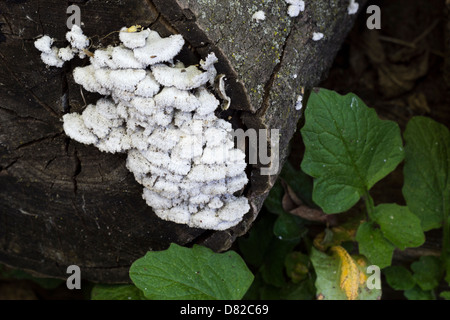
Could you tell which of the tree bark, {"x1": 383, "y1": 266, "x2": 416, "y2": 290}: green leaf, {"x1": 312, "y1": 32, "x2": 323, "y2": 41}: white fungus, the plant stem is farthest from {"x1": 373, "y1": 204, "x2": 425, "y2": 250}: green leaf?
{"x1": 312, "y1": 32, "x2": 323, "y2": 41}: white fungus

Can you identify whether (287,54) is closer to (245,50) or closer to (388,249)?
(245,50)

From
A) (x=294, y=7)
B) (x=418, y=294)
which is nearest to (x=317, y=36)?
(x=294, y=7)

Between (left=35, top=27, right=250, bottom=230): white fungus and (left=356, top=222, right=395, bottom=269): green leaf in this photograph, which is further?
(left=356, top=222, right=395, bottom=269): green leaf

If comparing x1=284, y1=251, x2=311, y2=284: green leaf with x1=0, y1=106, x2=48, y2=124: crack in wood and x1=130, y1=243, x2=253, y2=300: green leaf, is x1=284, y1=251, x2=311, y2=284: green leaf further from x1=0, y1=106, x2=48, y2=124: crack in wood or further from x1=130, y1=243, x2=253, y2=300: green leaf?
x1=0, y1=106, x2=48, y2=124: crack in wood

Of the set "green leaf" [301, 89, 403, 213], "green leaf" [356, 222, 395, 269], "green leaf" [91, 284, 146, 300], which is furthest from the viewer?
"green leaf" [91, 284, 146, 300]

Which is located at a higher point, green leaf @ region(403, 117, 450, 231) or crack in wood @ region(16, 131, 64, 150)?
crack in wood @ region(16, 131, 64, 150)
